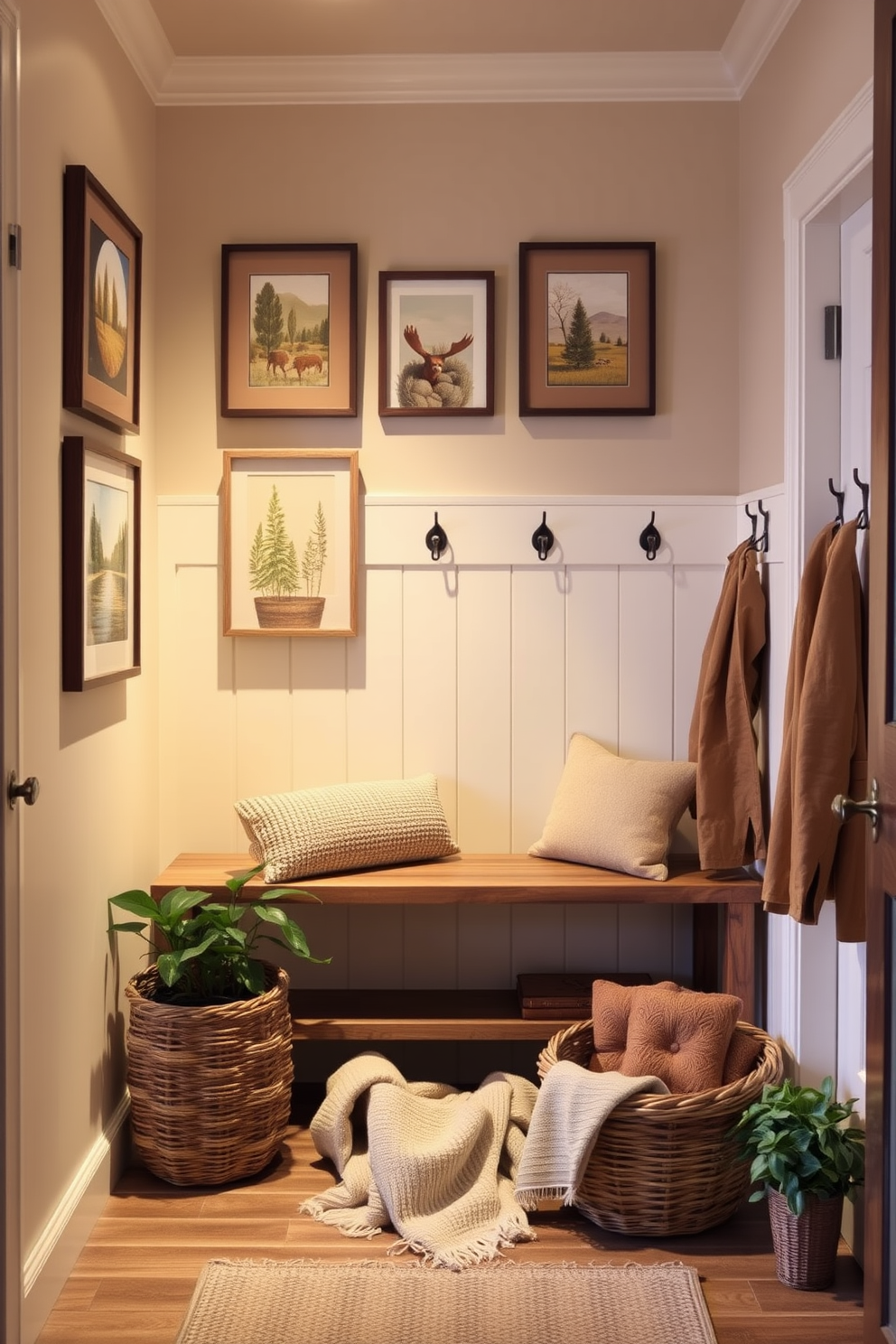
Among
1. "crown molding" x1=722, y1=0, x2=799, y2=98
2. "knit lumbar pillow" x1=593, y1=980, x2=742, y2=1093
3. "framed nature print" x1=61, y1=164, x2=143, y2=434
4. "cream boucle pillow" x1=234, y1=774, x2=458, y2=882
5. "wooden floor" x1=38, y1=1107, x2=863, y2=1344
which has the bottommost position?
"wooden floor" x1=38, y1=1107, x2=863, y2=1344

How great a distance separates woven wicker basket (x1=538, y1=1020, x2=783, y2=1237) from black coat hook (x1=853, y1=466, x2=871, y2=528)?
42.9 inches

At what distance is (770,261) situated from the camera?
2.79 meters

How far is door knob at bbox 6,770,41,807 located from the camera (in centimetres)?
196

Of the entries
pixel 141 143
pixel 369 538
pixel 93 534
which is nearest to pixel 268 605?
pixel 369 538

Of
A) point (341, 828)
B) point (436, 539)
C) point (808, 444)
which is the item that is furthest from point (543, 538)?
point (341, 828)

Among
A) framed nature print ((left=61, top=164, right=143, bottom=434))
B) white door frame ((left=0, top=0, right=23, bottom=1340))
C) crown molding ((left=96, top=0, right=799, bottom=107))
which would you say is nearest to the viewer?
white door frame ((left=0, top=0, right=23, bottom=1340))

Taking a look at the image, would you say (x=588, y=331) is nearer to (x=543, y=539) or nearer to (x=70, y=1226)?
(x=543, y=539)

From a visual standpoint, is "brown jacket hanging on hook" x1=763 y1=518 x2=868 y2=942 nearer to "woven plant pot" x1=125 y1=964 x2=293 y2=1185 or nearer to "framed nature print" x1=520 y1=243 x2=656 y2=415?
"framed nature print" x1=520 y1=243 x2=656 y2=415

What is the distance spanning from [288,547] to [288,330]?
1.77 feet

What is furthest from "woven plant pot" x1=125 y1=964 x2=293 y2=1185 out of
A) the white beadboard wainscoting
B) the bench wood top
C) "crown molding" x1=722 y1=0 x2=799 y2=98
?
"crown molding" x1=722 y1=0 x2=799 y2=98

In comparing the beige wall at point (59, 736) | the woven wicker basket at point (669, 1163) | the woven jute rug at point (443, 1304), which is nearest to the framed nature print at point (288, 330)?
the beige wall at point (59, 736)

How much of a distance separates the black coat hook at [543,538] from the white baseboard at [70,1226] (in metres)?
1.61

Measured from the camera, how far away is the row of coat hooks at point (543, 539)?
308cm

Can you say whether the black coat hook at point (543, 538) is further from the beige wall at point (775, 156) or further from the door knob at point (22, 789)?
the door knob at point (22, 789)
